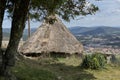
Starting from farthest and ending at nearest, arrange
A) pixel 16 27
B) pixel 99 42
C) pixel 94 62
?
pixel 99 42 → pixel 94 62 → pixel 16 27

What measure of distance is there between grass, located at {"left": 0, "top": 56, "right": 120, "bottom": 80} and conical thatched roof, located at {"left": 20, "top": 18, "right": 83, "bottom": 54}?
2.51 metres

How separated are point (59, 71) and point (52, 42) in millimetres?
8137

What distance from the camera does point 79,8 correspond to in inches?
487

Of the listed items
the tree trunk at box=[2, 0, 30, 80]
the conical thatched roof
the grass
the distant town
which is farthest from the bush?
the tree trunk at box=[2, 0, 30, 80]

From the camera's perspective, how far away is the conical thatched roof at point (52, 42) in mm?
25500

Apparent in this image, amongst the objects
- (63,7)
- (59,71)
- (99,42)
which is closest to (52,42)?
(59,71)

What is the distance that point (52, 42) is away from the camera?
26.2m

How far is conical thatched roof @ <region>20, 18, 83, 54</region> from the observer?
25500mm

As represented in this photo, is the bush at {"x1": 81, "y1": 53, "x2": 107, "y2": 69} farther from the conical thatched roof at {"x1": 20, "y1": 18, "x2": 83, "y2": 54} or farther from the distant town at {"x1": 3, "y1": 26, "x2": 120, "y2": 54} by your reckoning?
the distant town at {"x1": 3, "y1": 26, "x2": 120, "y2": 54}

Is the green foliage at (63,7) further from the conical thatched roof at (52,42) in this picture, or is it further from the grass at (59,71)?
the conical thatched roof at (52,42)

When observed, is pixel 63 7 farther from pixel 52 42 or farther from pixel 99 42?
pixel 99 42

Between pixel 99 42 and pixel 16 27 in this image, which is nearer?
pixel 16 27

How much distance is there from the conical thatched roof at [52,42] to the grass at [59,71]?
8.25ft

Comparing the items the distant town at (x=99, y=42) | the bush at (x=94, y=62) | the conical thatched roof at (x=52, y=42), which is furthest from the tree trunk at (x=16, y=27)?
the distant town at (x=99, y=42)
